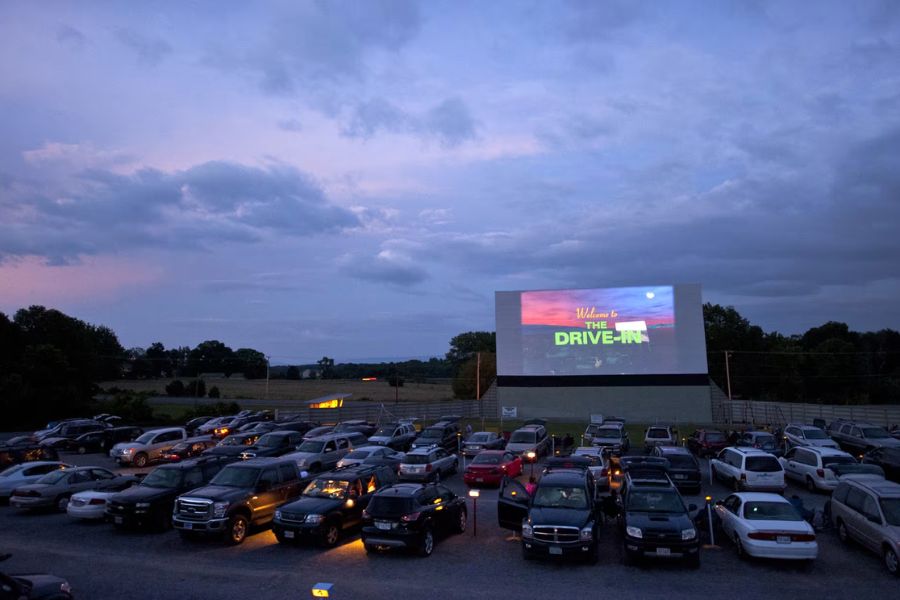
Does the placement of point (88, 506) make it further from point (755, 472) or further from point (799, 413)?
point (799, 413)

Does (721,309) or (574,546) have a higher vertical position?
(721,309)

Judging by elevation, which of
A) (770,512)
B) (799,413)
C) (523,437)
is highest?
(523,437)

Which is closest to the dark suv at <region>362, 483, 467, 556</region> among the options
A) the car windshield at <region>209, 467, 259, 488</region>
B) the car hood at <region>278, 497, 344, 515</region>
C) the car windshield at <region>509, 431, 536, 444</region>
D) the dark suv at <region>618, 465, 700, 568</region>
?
the car hood at <region>278, 497, 344, 515</region>

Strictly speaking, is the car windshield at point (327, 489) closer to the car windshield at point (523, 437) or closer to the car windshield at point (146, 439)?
the car windshield at point (523, 437)

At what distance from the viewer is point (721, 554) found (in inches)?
524

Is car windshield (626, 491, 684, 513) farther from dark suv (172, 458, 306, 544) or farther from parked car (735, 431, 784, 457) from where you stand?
parked car (735, 431, 784, 457)

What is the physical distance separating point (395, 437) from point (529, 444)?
7025 millimetres

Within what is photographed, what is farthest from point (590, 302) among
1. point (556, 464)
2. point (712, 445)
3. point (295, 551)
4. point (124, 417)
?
point (295, 551)

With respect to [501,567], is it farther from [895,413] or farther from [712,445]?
[895,413]

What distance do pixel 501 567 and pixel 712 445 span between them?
20351mm

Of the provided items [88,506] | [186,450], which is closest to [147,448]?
[186,450]

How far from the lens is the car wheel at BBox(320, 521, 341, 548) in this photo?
13.8 metres

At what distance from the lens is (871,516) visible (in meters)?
12.7

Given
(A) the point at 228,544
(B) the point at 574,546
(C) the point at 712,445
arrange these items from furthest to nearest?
1. (C) the point at 712,445
2. (A) the point at 228,544
3. (B) the point at 574,546
